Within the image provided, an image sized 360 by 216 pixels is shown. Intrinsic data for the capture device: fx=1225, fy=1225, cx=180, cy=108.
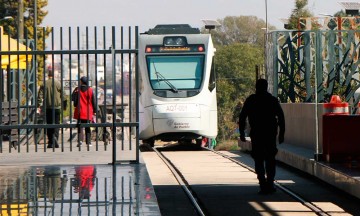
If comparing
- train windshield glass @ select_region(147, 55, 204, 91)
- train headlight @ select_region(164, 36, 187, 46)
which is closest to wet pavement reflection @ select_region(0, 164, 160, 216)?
train windshield glass @ select_region(147, 55, 204, 91)

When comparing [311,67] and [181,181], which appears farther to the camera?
[311,67]

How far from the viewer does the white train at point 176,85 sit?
1305 inches

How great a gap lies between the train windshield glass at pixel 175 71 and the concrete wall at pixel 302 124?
5449 millimetres

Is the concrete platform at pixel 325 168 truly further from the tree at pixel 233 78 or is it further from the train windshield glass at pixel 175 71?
the tree at pixel 233 78

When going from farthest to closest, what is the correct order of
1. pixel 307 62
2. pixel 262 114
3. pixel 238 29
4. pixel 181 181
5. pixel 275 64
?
pixel 238 29, pixel 275 64, pixel 307 62, pixel 181 181, pixel 262 114

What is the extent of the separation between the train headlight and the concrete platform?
7760 millimetres

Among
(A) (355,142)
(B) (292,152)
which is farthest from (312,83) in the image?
(A) (355,142)

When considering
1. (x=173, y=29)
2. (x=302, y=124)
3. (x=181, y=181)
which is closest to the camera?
(x=181, y=181)

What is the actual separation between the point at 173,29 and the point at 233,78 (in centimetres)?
8833

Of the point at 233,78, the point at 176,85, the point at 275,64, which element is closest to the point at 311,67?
the point at 275,64

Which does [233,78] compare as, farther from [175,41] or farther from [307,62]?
[307,62]

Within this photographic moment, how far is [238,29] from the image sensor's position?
6457 inches

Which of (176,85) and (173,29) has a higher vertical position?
(173,29)

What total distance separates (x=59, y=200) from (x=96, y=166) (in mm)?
5556
